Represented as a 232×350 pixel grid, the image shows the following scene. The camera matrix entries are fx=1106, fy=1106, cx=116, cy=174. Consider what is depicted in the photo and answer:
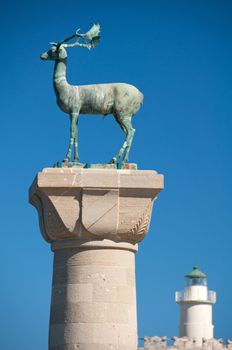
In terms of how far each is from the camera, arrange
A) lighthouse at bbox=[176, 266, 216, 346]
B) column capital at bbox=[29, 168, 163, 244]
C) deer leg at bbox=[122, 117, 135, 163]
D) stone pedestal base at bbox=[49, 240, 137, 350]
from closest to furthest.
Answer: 1. stone pedestal base at bbox=[49, 240, 137, 350]
2. column capital at bbox=[29, 168, 163, 244]
3. deer leg at bbox=[122, 117, 135, 163]
4. lighthouse at bbox=[176, 266, 216, 346]

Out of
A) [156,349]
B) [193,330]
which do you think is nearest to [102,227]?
[156,349]

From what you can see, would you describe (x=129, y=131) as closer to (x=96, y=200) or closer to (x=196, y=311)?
(x=96, y=200)

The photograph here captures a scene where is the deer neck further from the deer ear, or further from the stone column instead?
the stone column

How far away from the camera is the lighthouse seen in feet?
273

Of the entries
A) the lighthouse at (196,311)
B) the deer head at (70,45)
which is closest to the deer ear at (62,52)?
the deer head at (70,45)

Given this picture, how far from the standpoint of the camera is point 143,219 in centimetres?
1859

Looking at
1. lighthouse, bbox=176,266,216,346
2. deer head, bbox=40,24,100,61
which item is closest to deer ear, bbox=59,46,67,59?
deer head, bbox=40,24,100,61

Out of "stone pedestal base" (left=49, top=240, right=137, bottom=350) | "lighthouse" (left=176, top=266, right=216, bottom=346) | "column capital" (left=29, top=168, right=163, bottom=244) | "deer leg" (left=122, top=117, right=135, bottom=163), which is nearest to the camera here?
"stone pedestal base" (left=49, top=240, right=137, bottom=350)

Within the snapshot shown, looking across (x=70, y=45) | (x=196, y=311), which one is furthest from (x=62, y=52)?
(x=196, y=311)

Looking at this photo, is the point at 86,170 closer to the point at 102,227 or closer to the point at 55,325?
the point at 102,227

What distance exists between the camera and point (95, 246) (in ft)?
60.7

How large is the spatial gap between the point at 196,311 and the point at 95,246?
67196mm

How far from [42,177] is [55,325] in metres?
2.50

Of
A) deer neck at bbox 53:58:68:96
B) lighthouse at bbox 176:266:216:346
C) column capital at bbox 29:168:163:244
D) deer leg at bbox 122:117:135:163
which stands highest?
lighthouse at bbox 176:266:216:346
